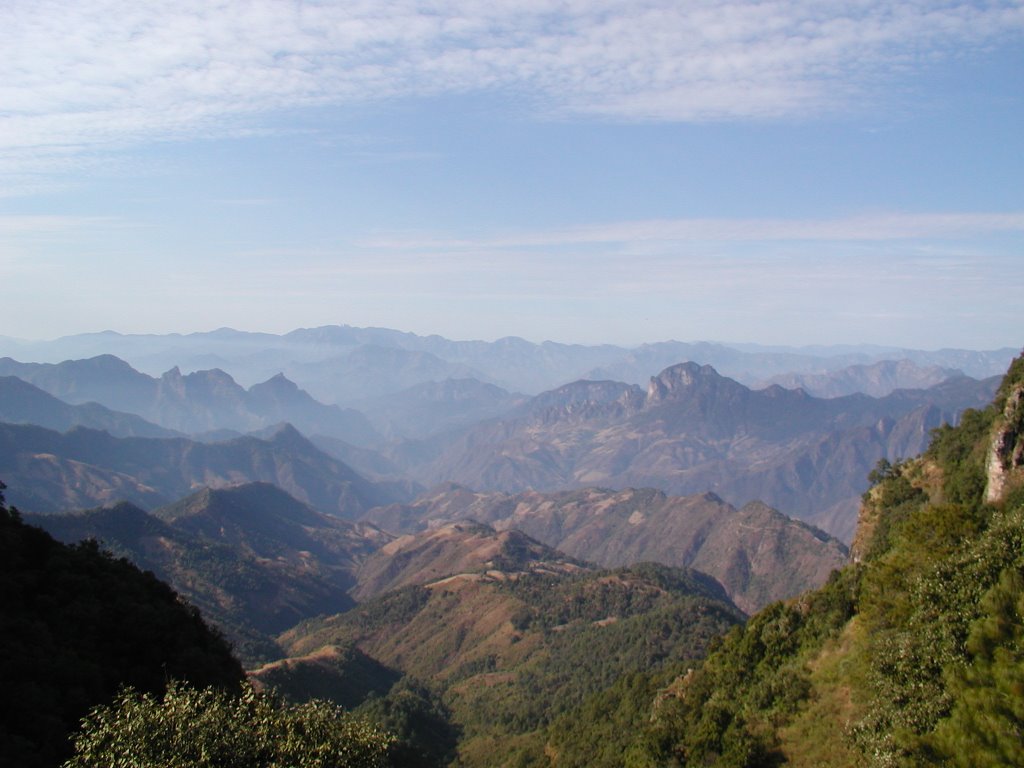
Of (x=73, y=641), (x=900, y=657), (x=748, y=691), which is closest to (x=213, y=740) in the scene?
(x=73, y=641)

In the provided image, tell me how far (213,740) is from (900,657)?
34.5 meters

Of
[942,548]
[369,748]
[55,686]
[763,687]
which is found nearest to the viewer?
[369,748]

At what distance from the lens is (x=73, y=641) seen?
4738 cm

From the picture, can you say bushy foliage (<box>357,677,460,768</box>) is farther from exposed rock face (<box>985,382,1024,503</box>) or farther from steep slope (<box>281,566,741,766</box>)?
exposed rock face (<box>985,382,1024,503</box>)

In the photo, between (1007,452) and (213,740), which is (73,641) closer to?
(213,740)

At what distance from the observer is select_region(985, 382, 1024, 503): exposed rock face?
62.1 meters

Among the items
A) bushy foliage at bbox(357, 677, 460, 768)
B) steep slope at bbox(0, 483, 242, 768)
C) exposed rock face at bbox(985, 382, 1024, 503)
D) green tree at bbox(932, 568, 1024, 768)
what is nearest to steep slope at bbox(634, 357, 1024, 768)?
green tree at bbox(932, 568, 1024, 768)

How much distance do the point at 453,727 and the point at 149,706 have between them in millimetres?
115911

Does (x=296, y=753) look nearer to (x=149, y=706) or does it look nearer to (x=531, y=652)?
(x=149, y=706)

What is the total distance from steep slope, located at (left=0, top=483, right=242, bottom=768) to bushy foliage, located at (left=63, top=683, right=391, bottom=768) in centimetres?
841

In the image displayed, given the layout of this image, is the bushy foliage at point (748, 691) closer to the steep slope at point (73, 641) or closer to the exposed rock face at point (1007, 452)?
the exposed rock face at point (1007, 452)

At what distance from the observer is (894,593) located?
1865 inches

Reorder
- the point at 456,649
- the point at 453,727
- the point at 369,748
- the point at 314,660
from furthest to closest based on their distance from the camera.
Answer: the point at 456,649
the point at 314,660
the point at 453,727
the point at 369,748

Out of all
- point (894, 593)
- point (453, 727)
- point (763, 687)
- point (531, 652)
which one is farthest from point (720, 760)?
point (531, 652)
